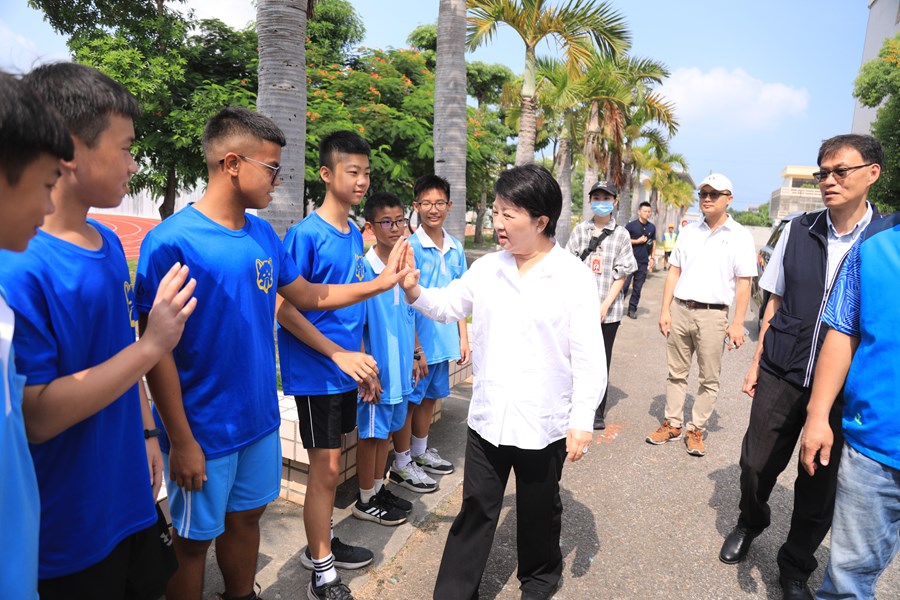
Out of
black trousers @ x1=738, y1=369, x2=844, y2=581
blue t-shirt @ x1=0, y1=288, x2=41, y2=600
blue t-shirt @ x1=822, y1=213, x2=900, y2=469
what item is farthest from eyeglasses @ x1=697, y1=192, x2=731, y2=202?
blue t-shirt @ x1=0, y1=288, x2=41, y2=600

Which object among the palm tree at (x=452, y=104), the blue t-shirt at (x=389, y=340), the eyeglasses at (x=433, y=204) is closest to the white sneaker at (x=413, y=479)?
the blue t-shirt at (x=389, y=340)

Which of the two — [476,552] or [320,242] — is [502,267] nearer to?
[320,242]

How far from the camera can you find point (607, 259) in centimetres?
530

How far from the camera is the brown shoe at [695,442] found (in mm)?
4730

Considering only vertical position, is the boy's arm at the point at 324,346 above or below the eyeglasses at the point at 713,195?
below

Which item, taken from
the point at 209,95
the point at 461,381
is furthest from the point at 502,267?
the point at 209,95

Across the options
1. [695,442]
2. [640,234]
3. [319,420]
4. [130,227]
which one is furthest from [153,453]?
[130,227]

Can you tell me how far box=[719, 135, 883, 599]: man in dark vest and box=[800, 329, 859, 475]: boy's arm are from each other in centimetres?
47

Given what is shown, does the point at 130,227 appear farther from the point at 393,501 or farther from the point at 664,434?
the point at 664,434

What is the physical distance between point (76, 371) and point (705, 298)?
4545 millimetres

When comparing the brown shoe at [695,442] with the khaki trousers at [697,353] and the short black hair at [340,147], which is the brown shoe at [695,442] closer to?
the khaki trousers at [697,353]

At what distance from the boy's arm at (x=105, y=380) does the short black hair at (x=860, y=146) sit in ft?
10.1

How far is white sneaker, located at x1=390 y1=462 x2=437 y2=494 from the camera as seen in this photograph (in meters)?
3.84

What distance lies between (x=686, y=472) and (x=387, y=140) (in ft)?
31.2
